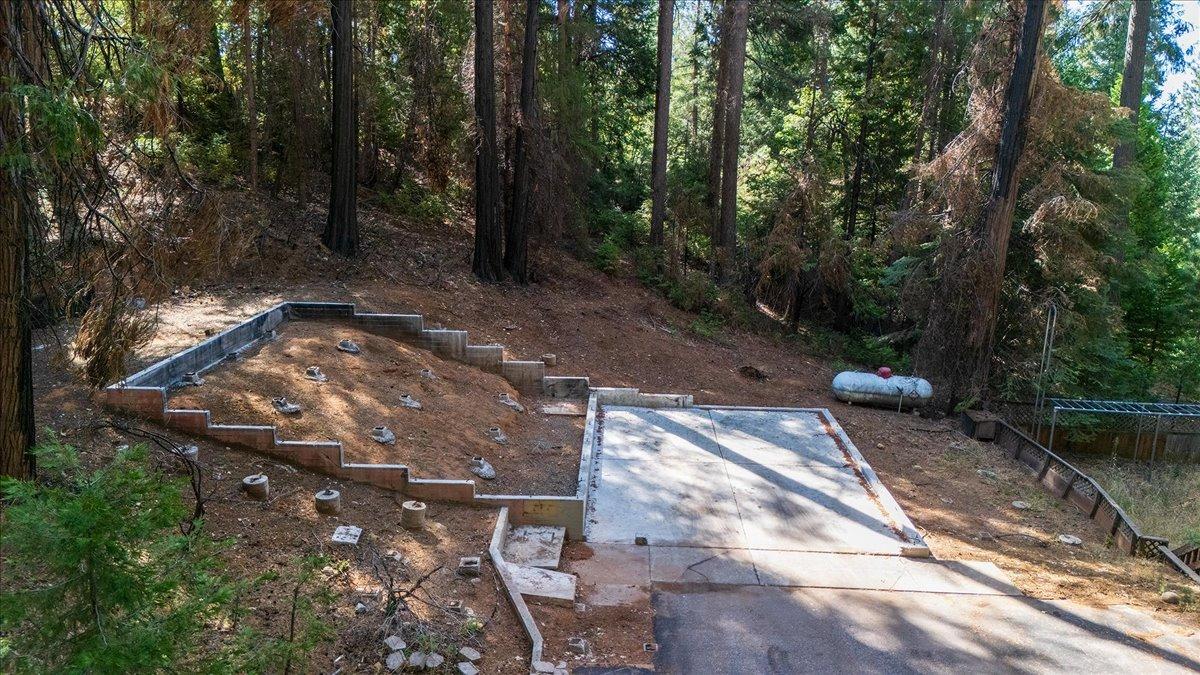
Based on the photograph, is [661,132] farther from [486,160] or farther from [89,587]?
[89,587]

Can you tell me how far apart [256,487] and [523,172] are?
10.2 meters

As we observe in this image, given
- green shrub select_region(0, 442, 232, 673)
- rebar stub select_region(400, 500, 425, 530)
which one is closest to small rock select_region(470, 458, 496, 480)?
rebar stub select_region(400, 500, 425, 530)

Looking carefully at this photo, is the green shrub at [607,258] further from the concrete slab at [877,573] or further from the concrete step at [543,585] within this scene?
the concrete step at [543,585]

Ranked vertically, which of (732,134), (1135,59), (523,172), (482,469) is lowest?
(482,469)

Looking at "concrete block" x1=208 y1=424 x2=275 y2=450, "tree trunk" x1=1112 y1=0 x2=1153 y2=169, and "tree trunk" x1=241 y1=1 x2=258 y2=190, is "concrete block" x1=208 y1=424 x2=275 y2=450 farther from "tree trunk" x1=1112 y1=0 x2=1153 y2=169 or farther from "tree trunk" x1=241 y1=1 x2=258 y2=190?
"tree trunk" x1=1112 y1=0 x2=1153 y2=169

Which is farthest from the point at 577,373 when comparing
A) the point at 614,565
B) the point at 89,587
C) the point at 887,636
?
the point at 89,587

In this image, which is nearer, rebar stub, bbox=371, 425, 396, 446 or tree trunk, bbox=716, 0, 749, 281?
rebar stub, bbox=371, 425, 396, 446

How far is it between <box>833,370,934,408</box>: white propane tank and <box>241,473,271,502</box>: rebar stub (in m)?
10.0

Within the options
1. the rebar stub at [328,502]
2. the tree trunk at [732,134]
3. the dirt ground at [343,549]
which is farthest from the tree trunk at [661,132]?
the rebar stub at [328,502]

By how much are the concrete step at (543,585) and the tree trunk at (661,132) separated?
13.4 metres

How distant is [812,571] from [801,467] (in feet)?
8.87

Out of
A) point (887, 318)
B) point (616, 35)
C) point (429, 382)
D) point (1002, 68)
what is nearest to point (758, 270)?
point (887, 318)

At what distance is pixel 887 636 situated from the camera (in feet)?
19.8

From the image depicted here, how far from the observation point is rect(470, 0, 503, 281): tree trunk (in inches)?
556
